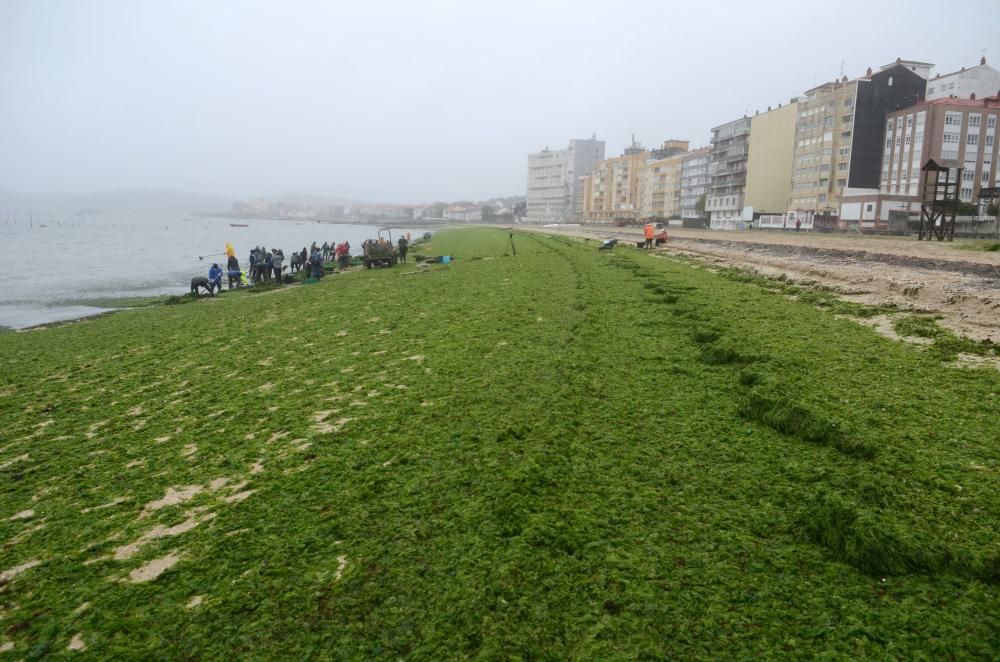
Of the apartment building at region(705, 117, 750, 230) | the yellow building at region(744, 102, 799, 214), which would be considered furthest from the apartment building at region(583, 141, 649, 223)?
the yellow building at region(744, 102, 799, 214)

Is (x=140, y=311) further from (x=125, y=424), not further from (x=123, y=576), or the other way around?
(x=123, y=576)

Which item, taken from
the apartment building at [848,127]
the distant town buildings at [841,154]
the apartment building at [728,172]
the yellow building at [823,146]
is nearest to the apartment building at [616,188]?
the distant town buildings at [841,154]

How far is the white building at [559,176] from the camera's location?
549 feet

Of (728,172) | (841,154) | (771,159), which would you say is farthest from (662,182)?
(841,154)

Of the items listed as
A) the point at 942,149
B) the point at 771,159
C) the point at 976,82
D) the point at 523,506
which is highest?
the point at 976,82

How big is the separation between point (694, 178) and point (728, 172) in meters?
14.6

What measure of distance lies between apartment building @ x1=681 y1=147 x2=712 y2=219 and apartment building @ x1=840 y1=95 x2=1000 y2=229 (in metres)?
38.2

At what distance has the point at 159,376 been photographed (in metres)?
8.68

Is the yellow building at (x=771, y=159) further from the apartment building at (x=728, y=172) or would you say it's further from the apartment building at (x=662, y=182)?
the apartment building at (x=662, y=182)

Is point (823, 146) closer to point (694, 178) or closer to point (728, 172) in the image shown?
point (728, 172)

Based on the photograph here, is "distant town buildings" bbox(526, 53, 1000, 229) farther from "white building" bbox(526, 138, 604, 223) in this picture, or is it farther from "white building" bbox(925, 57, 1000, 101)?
"white building" bbox(526, 138, 604, 223)

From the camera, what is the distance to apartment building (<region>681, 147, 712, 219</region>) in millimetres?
98000

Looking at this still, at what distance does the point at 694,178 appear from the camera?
10188 centimetres

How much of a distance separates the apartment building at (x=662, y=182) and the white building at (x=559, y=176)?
138 ft
